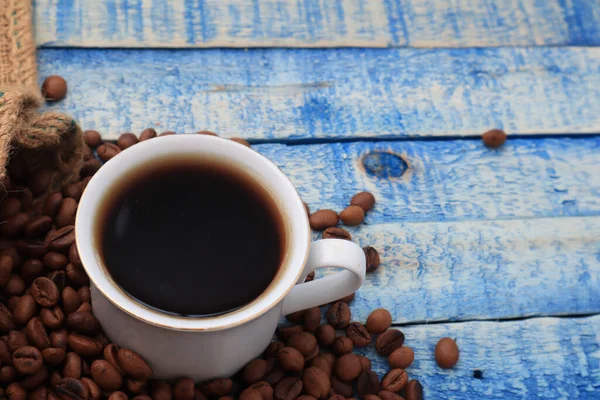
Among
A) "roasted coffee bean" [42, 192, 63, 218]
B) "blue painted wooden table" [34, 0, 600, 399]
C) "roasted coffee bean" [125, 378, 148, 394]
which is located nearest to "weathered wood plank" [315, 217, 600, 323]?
"blue painted wooden table" [34, 0, 600, 399]

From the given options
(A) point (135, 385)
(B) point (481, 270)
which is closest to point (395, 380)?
(B) point (481, 270)

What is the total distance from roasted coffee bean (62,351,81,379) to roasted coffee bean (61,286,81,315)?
0.06m

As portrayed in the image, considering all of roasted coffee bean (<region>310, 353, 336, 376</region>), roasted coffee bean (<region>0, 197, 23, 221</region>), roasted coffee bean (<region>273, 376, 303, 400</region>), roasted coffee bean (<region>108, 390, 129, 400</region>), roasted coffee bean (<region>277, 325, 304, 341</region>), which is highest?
roasted coffee bean (<region>0, 197, 23, 221</region>)

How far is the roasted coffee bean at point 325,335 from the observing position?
3.24 feet

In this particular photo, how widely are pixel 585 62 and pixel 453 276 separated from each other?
550 mm

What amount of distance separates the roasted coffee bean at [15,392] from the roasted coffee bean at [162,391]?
0.50ft

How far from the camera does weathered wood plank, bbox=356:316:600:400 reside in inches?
40.2

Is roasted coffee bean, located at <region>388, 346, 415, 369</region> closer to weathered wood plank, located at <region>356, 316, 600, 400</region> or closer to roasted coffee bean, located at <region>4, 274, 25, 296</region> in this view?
weathered wood plank, located at <region>356, 316, 600, 400</region>

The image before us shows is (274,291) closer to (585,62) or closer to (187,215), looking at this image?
(187,215)

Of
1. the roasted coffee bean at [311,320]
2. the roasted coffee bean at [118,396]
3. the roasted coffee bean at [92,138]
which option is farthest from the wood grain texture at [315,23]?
the roasted coffee bean at [118,396]

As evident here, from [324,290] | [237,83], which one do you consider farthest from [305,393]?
[237,83]

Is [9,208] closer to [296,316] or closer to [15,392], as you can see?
[15,392]

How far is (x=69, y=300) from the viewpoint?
917 millimetres

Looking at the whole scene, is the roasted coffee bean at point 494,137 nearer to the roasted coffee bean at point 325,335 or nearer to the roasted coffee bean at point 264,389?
the roasted coffee bean at point 325,335
